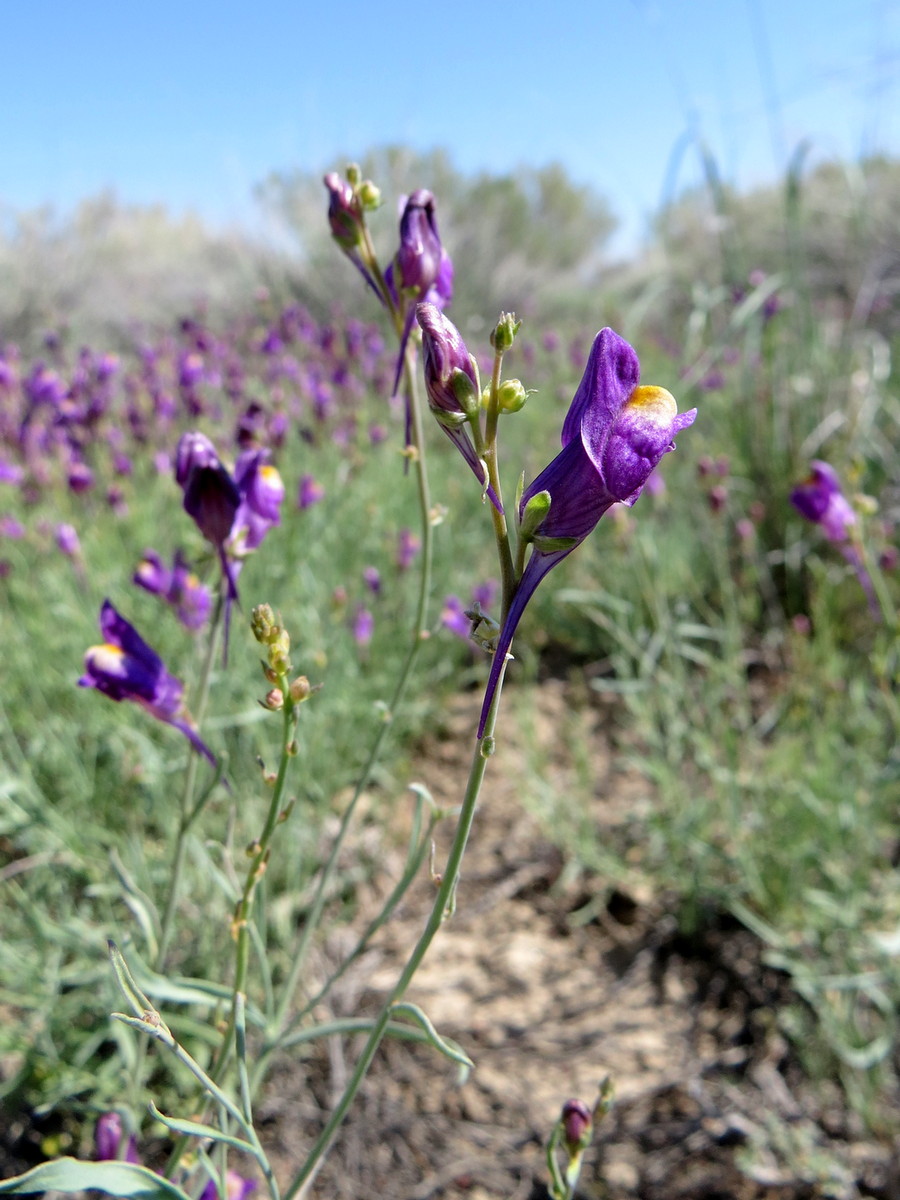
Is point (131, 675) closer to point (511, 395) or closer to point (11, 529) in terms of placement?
point (511, 395)

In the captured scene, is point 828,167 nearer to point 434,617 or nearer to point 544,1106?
point 434,617

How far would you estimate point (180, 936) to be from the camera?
2.15 m

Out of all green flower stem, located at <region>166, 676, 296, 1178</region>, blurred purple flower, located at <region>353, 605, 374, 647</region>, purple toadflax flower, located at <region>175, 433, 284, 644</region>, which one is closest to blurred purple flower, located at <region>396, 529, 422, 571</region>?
blurred purple flower, located at <region>353, 605, 374, 647</region>

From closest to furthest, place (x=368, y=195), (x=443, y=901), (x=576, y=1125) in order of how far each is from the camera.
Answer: (x=443, y=901) → (x=576, y=1125) → (x=368, y=195)

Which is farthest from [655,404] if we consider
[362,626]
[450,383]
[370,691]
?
[370,691]

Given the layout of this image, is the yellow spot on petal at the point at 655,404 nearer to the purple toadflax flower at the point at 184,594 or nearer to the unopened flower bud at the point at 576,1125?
the unopened flower bud at the point at 576,1125

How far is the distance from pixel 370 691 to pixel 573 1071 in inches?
56.3

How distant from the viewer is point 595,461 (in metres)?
0.74

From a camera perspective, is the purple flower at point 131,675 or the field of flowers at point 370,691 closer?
the field of flowers at point 370,691

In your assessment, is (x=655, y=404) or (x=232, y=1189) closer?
(x=655, y=404)

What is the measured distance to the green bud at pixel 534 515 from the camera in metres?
0.72

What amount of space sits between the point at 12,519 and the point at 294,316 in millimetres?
2492

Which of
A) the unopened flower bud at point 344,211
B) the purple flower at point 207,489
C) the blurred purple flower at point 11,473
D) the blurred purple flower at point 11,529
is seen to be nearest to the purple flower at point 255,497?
the purple flower at point 207,489

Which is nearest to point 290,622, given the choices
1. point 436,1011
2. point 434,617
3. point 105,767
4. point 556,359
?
point 434,617
